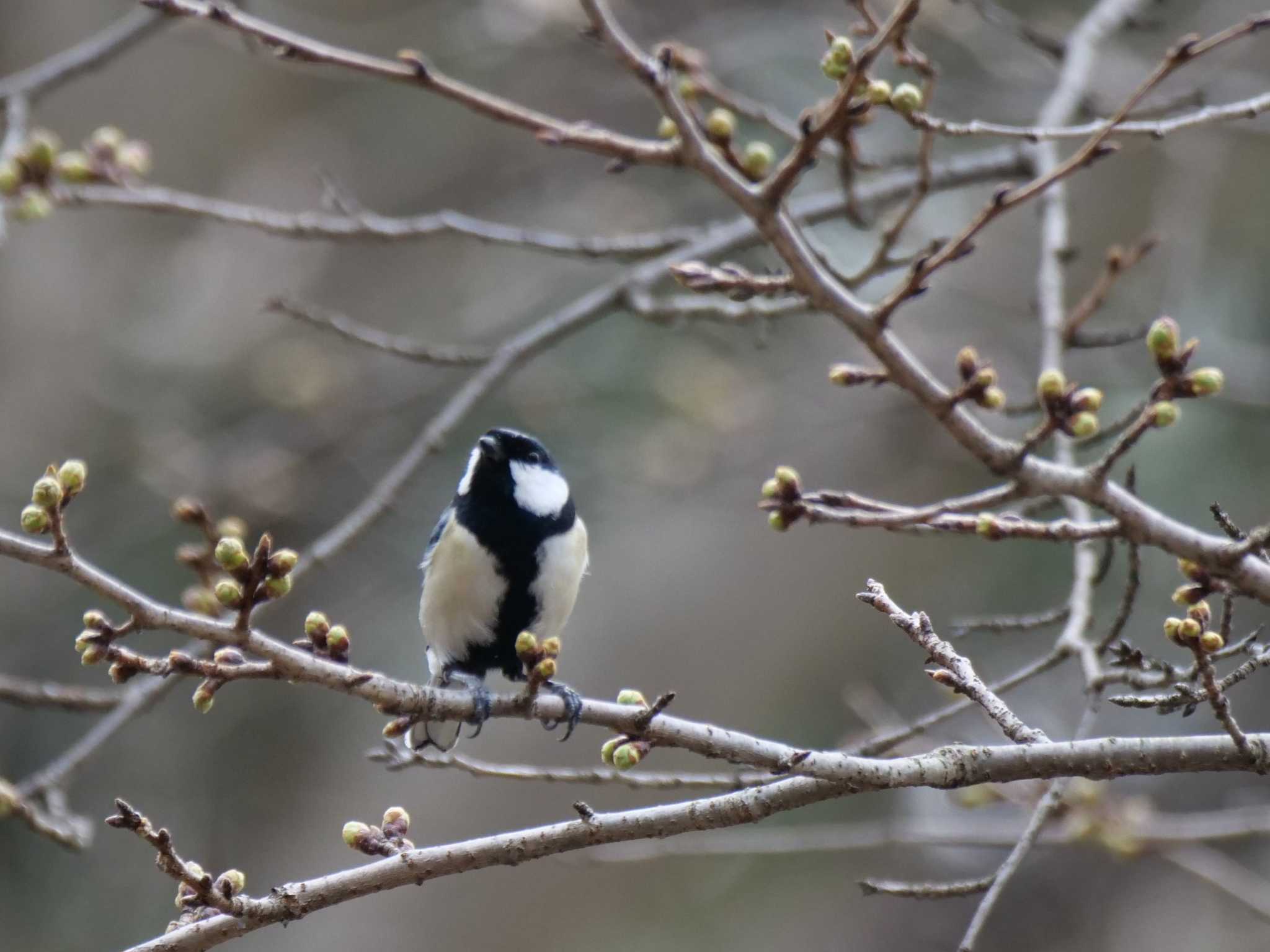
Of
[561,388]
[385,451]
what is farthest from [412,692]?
[385,451]

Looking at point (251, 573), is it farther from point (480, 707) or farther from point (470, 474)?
point (470, 474)

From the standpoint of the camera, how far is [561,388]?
18.8 feet

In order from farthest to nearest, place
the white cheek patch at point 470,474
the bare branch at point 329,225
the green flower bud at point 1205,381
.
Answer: the white cheek patch at point 470,474, the bare branch at point 329,225, the green flower bud at point 1205,381

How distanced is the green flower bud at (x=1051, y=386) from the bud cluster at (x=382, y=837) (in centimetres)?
114

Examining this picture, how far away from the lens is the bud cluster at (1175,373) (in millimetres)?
1928

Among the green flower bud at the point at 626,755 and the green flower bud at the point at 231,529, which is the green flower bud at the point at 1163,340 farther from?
the green flower bud at the point at 231,529

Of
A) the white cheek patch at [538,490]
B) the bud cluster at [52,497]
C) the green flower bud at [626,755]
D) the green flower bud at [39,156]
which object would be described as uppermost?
the green flower bud at [39,156]

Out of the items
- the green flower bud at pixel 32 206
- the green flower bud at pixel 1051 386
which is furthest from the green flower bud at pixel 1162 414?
the green flower bud at pixel 32 206

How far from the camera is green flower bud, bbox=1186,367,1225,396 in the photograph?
1944 millimetres

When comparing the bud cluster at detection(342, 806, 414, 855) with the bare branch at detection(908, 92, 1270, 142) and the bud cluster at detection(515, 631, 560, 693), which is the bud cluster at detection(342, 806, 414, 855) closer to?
the bud cluster at detection(515, 631, 560, 693)

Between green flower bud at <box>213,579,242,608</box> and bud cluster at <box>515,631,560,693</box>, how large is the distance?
1.46 ft

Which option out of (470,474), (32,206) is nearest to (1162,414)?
(470,474)

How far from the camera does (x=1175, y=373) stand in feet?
6.47

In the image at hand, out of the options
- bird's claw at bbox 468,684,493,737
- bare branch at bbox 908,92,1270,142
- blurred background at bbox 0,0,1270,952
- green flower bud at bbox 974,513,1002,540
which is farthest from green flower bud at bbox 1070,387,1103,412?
blurred background at bbox 0,0,1270,952
